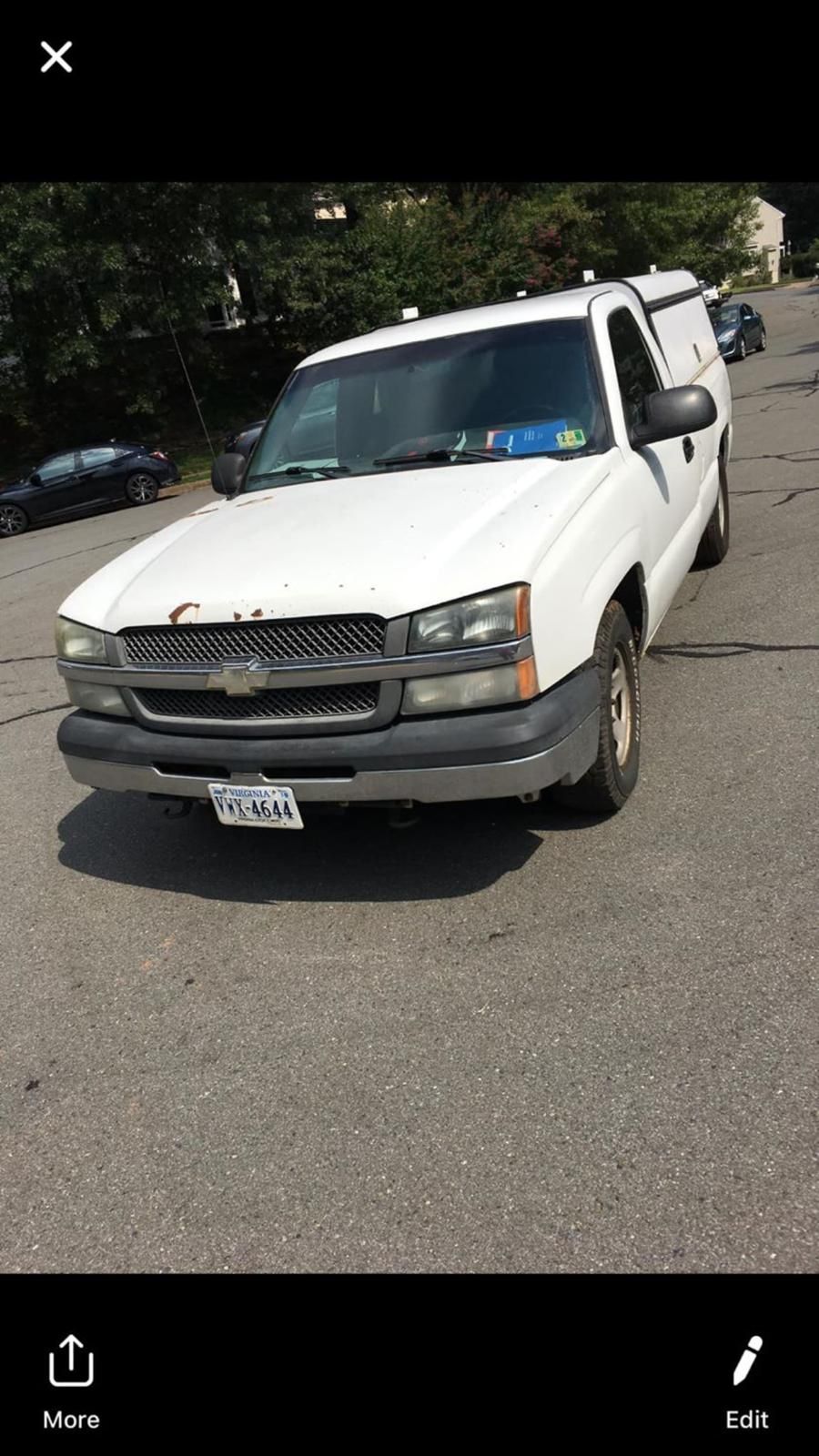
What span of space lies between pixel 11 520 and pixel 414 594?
18.1m

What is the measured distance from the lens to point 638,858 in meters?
3.68

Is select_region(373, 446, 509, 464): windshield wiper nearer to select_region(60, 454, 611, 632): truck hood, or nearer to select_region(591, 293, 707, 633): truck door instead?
select_region(60, 454, 611, 632): truck hood

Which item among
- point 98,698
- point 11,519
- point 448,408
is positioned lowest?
point 11,519

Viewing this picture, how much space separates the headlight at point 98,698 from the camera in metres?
3.74

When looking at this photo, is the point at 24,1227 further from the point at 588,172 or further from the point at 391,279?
the point at 391,279

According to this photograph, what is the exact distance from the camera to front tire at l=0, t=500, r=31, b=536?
19312mm

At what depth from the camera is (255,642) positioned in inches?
132

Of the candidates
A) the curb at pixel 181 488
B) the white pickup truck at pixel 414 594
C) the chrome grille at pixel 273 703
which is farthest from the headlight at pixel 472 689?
the curb at pixel 181 488

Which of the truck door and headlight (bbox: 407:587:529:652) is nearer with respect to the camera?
headlight (bbox: 407:587:529:652)

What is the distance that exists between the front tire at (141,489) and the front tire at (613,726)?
57.0ft

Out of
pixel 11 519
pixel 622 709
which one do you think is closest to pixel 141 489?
pixel 11 519

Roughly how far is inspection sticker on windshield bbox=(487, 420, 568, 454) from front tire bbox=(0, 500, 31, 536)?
17129 mm

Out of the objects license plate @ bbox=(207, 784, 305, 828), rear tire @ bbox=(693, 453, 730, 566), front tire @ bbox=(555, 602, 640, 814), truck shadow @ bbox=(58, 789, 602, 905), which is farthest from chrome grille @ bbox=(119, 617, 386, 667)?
rear tire @ bbox=(693, 453, 730, 566)

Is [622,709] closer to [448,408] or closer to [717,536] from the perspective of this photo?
[448,408]
